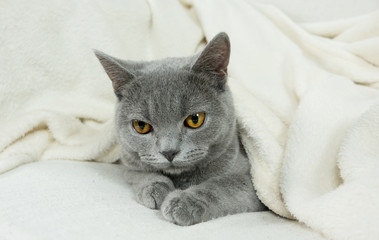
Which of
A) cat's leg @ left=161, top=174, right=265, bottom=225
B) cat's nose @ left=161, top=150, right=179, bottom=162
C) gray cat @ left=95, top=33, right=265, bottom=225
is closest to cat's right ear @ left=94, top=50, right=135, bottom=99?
gray cat @ left=95, top=33, right=265, bottom=225

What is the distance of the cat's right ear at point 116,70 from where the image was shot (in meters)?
1.06

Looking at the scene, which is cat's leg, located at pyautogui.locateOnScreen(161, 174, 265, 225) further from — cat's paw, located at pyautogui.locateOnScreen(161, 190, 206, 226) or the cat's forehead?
the cat's forehead

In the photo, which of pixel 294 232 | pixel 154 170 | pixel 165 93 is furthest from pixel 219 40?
pixel 294 232

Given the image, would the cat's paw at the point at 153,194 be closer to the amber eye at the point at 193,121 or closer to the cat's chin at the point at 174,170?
the cat's chin at the point at 174,170

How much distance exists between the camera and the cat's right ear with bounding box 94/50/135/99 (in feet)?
3.48

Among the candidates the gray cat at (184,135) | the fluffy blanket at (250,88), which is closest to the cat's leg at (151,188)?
the gray cat at (184,135)

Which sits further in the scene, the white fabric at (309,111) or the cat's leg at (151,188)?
the cat's leg at (151,188)

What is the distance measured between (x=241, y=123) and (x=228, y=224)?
41 centimetres

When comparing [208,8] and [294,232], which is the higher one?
[208,8]

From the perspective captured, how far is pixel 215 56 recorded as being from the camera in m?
1.06

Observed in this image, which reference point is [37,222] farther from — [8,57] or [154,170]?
[8,57]

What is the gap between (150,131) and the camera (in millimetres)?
1073

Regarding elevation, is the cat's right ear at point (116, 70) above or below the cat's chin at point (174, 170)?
above

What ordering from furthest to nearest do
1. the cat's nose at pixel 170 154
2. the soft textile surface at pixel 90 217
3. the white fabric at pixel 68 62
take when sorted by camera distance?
the white fabric at pixel 68 62, the cat's nose at pixel 170 154, the soft textile surface at pixel 90 217
